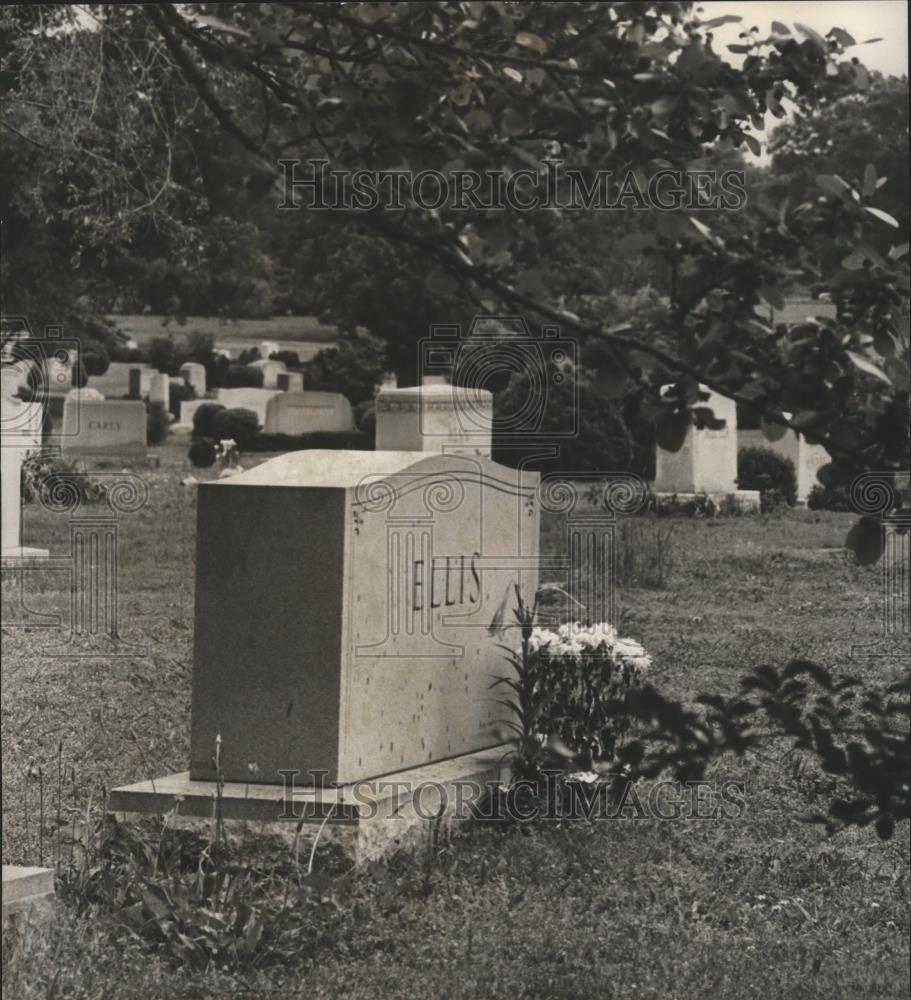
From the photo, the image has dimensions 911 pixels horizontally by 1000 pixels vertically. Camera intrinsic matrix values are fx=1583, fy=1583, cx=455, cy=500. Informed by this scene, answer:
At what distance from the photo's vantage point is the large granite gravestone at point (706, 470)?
15531 mm

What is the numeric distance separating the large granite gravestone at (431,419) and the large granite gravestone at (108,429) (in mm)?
10946

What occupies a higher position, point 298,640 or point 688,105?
point 688,105

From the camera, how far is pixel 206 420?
24.5 meters

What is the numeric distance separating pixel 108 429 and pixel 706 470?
325 inches

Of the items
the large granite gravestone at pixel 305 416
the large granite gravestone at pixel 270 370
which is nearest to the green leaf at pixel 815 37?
the large granite gravestone at pixel 305 416

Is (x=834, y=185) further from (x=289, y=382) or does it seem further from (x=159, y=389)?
(x=289, y=382)

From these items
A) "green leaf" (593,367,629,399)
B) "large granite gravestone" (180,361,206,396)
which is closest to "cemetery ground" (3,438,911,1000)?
"green leaf" (593,367,629,399)

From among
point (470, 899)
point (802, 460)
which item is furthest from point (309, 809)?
point (802, 460)

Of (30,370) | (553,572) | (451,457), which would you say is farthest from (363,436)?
(451,457)

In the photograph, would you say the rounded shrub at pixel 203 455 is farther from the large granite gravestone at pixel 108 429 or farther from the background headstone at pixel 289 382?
the background headstone at pixel 289 382

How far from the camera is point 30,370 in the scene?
1300 cm

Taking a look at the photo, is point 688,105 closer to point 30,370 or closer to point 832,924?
point 832,924

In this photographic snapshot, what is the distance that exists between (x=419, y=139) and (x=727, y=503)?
13424 millimetres

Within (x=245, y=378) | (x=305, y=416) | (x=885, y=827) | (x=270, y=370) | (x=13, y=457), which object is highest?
(x=270, y=370)
